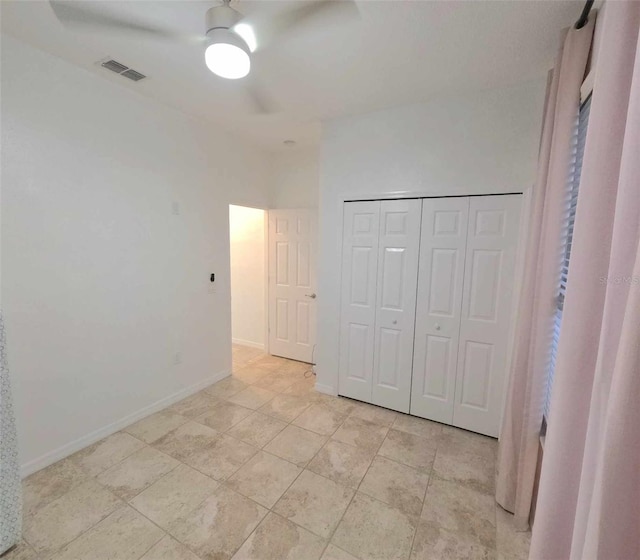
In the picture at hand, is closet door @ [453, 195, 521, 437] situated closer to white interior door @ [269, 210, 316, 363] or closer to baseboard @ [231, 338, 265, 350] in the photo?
white interior door @ [269, 210, 316, 363]

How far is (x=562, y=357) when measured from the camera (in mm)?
739

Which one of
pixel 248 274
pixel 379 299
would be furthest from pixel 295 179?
pixel 379 299

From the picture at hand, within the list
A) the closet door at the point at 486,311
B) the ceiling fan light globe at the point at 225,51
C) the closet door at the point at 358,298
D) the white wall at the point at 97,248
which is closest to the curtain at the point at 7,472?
the white wall at the point at 97,248

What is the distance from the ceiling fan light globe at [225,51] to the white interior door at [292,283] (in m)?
2.19

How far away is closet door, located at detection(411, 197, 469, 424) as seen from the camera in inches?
94.0

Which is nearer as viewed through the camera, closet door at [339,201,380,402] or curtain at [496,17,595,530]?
curtain at [496,17,595,530]

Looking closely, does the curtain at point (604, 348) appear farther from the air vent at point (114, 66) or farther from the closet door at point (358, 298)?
the air vent at point (114, 66)

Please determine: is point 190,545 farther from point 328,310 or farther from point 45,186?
point 45,186

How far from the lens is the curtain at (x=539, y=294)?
1.37 m

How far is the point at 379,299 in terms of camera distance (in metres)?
2.73

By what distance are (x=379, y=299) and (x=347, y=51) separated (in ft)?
6.12

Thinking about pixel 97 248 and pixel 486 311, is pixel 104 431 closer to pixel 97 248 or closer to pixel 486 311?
pixel 97 248

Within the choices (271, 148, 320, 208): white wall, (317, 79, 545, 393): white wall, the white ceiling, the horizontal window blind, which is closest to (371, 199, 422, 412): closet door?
(317, 79, 545, 393): white wall

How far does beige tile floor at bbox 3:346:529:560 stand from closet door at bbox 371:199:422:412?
265 millimetres
